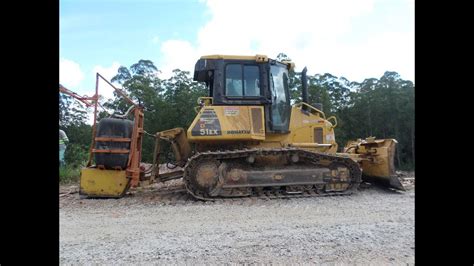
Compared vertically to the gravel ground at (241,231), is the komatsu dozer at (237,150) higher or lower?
higher

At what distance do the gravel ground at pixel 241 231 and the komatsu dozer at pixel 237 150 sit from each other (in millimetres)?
483

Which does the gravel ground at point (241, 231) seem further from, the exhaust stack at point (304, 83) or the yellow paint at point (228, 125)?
the exhaust stack at point (304, 83)

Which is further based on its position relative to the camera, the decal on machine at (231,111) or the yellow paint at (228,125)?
the decal on machine at (231,111)

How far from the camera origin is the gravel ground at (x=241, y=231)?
3264mm

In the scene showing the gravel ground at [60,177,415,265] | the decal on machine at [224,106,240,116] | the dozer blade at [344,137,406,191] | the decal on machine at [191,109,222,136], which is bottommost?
the gravel ground at [60,177,415,265]

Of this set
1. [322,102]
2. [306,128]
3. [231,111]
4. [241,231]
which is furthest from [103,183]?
[322,102]

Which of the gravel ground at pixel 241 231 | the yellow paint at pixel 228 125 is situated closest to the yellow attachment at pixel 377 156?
the gravel ground at pixel 241 231

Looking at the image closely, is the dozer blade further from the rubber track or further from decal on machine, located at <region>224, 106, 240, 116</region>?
decal on machine, located at <region>224, 106, 240, 116</region>

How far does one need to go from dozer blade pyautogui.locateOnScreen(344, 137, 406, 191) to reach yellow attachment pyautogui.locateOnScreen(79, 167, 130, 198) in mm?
4956

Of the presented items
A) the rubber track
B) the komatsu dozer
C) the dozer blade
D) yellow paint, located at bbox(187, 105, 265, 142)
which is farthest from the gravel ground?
yellow paint, located at bbox(187, 105, 265, 142)

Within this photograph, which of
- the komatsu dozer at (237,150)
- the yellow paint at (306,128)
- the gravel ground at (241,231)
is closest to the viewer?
the gravel ground at (241,231)

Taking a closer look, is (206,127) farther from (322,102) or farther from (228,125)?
(322,102)

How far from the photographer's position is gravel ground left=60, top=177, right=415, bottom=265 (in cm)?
326
